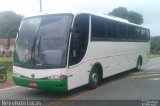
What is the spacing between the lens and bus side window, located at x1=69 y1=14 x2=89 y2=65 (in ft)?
37.2

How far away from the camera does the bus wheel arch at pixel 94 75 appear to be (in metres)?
13.1

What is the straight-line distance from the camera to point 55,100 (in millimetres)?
11023

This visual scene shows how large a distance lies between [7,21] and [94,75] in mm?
75862

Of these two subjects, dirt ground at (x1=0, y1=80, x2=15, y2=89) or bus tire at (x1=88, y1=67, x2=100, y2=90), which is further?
dirt ground at (x1=0, y1=80, x2=15, y2=89)

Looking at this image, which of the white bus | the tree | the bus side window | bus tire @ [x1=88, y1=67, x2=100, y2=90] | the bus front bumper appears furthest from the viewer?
the tree

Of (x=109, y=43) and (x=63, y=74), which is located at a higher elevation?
(x=109, y=43)

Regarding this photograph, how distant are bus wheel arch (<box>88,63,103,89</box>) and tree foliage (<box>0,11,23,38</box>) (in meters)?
73.4

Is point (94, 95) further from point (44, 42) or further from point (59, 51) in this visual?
point (44, 42)

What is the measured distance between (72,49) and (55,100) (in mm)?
1847

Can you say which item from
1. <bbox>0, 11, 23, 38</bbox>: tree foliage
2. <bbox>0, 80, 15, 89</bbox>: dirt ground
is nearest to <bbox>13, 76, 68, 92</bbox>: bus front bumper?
<bbox>0, 80, 15, 89</bbox>: dirt ground

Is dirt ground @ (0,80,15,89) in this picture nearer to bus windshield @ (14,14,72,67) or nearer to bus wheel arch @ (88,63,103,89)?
bus windshield @ (14,14,72,67)

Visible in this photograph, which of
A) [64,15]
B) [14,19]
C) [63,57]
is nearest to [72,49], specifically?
[63,57]

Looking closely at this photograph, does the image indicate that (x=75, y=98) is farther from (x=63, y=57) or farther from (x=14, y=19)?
(x=14, y=19)

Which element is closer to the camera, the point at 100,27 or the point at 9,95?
the point at 9,95
